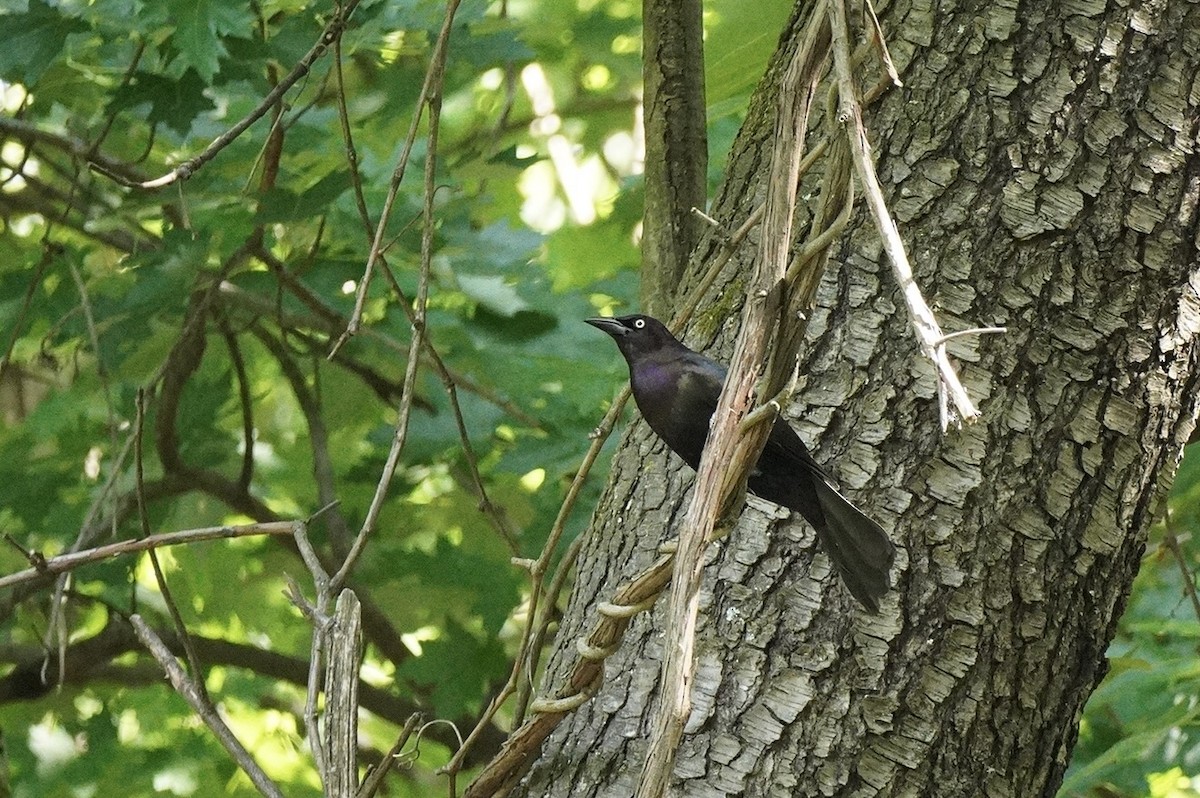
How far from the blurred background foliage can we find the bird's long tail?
1114mm

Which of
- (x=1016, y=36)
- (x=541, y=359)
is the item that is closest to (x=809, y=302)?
(x=1016, y=36)

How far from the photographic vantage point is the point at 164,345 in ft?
12.7

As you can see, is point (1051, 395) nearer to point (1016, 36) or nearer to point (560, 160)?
point (1016, 36)

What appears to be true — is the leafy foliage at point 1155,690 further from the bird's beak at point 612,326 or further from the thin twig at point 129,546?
the thin twig at point 129,546

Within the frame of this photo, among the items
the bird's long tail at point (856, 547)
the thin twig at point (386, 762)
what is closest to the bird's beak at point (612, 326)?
the bird's long tail at point (856, 547)

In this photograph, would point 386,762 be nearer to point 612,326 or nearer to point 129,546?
point 129,546

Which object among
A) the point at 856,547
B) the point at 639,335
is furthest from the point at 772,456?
the point at 639,335

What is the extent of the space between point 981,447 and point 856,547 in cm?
27

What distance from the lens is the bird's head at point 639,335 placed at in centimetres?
226

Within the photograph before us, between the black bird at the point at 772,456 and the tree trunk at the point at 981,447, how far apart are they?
59mm

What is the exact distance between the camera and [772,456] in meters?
1.88

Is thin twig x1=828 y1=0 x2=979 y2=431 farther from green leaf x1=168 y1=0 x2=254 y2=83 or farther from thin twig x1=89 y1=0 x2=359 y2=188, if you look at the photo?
green leaf x1=168 y1=0 x2=254 y2=83

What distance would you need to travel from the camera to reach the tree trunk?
1.81m

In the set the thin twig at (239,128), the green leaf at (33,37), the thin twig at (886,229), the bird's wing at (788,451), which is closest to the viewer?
the thin twig at (886,229)
